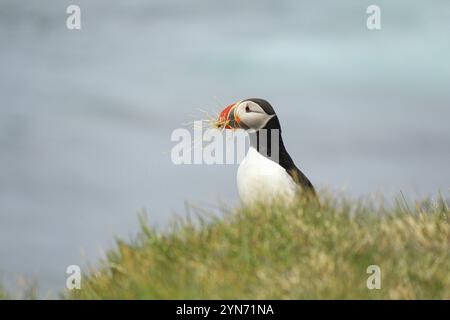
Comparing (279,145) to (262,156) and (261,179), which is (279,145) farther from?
(261,179)

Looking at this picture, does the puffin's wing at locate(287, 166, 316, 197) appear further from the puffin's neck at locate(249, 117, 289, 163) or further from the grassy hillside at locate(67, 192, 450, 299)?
the grassy hillside at locate(67, 192, 450, 299)

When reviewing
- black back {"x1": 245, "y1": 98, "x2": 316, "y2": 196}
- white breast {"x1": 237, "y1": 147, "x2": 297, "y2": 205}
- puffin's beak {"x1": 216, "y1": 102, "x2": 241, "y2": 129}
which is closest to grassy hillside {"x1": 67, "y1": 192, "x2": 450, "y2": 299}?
white breast {"x1": 237, "y1": 147, "x2": 297, "y2": 205}

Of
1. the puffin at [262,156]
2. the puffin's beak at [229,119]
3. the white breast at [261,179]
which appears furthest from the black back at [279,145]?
the puffin's beak at [229,119]

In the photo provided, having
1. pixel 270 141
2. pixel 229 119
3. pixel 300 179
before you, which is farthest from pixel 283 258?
→ pixel 229 119

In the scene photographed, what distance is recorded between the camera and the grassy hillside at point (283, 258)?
6.34 m

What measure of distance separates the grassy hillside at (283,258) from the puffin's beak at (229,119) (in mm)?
2356

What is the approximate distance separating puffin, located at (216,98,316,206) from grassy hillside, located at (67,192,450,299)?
1.33 m

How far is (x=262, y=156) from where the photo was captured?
9297mm

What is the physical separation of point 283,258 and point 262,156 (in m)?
2.73

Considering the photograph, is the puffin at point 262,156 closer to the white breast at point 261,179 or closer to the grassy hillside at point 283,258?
the white breast at point 261,179

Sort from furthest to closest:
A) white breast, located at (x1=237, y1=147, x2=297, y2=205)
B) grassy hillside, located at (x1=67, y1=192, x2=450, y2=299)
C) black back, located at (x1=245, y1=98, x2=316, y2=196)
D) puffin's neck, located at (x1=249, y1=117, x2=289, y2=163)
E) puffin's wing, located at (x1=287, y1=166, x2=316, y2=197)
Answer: puffin's neck, located at (x1=249, y1=117, x2=289, y2=163)
black back, located at (x1=245, y1=98, x2=316, y2=196)
puffin's wing, located at (x1=287, y1=166, x2=316, y2=197)
white breast, located at (x1=237, y1=147, x2=297, y2=205)
grassy hillside, located at (x1=67, y1=192, x2=450, y2=299)

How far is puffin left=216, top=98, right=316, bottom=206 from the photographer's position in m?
8.92

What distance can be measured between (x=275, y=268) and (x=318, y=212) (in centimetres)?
104
